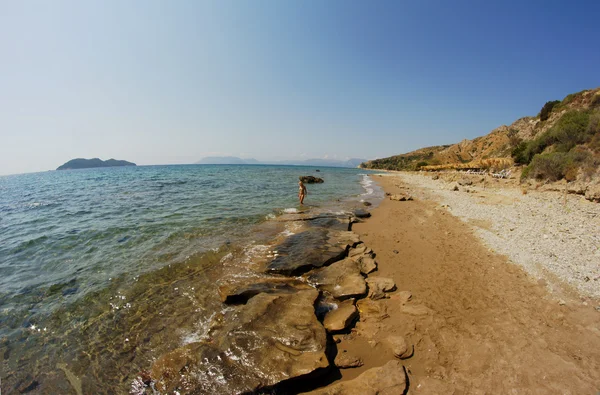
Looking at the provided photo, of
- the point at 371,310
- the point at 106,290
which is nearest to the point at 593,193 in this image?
the point at 371,310

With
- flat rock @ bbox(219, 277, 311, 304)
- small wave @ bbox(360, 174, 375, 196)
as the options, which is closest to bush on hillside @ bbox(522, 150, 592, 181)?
small wave @ bbox(360, 174, 375, 196)

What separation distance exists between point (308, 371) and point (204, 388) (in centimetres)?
178

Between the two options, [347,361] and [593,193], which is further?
[593,193]

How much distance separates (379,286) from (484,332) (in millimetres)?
2531

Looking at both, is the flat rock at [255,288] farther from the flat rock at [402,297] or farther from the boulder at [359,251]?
the boulder at [359,251]

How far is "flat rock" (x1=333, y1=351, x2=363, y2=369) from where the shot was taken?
14.6ft

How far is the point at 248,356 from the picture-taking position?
14.4ft

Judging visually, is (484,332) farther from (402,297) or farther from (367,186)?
(367,186)

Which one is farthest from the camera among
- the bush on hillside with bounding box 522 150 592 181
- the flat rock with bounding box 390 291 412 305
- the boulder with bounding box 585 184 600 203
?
the bush on hillside with bounding box 522 150 592 181

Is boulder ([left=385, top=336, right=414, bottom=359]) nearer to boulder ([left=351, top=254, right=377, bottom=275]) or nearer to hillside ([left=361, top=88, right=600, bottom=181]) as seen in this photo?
boulder ([left=351, top=254, right=377, bottom=275])

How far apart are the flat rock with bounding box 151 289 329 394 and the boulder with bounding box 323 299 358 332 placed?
1.46 feet

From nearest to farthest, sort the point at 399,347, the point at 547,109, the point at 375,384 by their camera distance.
Result: 1. the point at 375,384
2. the point at 399,347
3. the point at 547,109

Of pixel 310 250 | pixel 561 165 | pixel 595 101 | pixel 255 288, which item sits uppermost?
pixel 595 101

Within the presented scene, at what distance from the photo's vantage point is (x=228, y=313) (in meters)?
6.07
